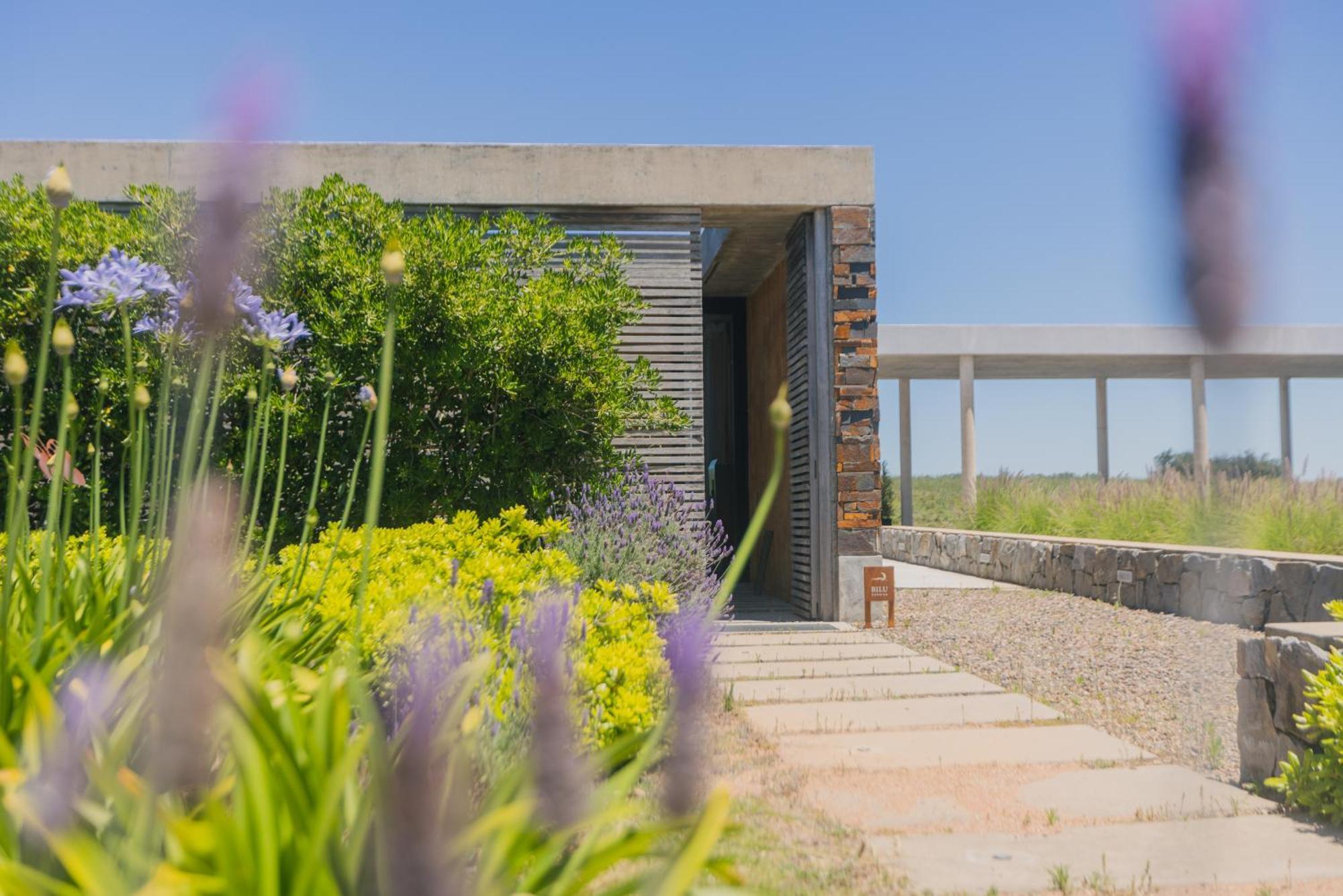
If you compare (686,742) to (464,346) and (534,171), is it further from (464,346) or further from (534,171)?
(534,171)

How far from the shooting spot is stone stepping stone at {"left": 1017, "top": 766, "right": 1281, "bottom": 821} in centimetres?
269

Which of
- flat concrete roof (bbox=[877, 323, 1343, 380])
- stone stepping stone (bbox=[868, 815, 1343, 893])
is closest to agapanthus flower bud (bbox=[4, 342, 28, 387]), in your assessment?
stone stepping stone (bbox=[868, 815, 1343, 893])

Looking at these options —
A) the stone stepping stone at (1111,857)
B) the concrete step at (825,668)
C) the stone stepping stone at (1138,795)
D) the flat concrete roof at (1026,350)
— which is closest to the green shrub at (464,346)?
the concrete step at (825,668)

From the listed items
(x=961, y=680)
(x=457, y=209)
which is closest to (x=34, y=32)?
(x=961, y=680)

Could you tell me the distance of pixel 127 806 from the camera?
1.24 metres

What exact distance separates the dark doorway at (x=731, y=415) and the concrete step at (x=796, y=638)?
349cm

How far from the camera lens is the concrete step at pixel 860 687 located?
4.23m

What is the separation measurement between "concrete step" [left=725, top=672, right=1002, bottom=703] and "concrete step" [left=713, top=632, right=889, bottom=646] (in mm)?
1045

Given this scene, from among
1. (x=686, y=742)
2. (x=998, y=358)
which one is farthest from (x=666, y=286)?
(x=998, y=358)

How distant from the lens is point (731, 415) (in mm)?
10250

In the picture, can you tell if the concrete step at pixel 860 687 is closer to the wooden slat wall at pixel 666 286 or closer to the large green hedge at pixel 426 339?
the large green hedge at pixel 426 339

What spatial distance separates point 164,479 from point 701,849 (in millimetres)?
1364

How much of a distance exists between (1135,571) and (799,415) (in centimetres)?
295

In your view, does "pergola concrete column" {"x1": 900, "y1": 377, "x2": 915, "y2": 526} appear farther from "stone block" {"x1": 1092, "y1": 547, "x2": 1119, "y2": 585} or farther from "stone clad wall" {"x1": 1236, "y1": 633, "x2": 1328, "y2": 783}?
"stone clad wall" {"x1": 1236, "y1": 633, "x2": 1328, "y2": 783}
